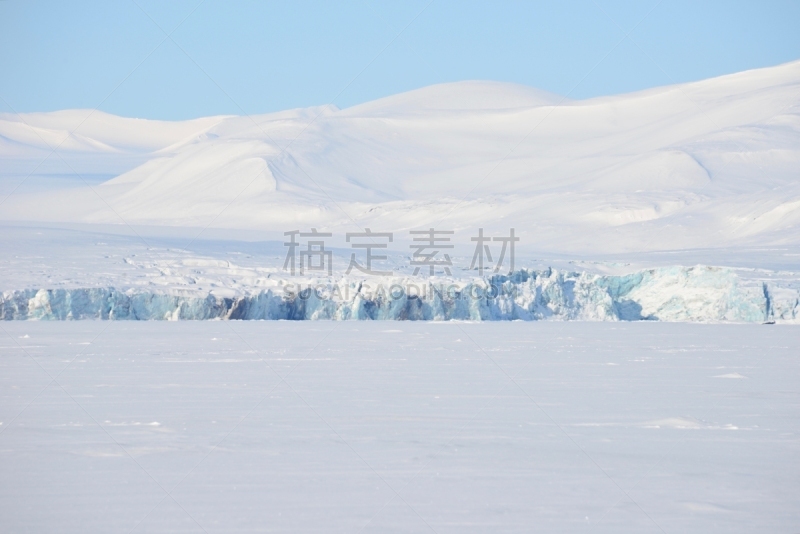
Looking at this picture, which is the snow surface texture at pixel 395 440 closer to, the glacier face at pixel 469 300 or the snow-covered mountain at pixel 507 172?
the glacier face at pixel 469 300

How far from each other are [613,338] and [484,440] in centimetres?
796

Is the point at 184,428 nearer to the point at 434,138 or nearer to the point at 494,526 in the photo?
the point at 494,526

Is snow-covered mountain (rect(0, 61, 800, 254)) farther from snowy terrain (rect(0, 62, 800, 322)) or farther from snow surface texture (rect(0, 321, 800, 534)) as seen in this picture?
snow surface texture (rect(0, 321, 800, 534))

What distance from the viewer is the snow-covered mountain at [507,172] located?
114 ft

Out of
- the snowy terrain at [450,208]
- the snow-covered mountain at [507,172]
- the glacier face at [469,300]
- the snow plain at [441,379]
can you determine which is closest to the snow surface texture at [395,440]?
the snow plain at [441,379]

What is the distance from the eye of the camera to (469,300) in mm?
17094

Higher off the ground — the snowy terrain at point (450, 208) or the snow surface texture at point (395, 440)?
the snowy terrain at point (450, 208)

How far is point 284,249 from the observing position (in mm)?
23328

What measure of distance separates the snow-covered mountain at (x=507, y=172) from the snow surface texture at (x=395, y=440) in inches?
809

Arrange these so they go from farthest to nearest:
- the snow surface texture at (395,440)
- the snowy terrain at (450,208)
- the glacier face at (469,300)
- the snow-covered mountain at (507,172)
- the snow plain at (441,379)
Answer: the snow-covered mountain at (507,172), the snowy terrain at (450,208), the glacier face at (469,300), the snow plain at (441,379), the snow surface texture at (395,440)

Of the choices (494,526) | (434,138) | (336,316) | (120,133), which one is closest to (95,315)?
(336,316)

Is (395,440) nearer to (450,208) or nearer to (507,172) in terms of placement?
(450,208)

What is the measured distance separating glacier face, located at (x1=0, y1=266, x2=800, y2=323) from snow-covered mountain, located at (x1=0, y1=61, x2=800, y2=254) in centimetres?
1106

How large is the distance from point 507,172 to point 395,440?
44967mm
